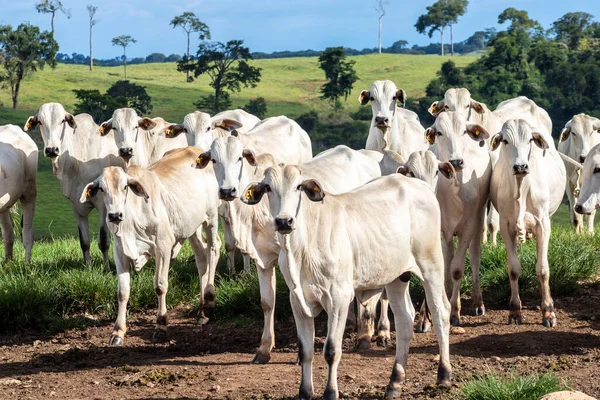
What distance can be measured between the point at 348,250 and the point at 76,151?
7.08 meters

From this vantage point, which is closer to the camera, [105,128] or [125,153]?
[125,153]

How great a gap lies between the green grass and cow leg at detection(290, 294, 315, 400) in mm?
1138

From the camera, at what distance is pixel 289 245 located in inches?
279

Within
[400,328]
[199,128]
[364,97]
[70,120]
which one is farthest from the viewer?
[70,120]

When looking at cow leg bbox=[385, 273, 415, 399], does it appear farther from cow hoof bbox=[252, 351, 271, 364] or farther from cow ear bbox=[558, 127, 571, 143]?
cow ear bbox=[558, 127, 571, 143]

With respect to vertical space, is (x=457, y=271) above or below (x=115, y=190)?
below

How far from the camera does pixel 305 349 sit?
7102 mm

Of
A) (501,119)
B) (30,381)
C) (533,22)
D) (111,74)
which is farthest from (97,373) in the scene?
(533,22)

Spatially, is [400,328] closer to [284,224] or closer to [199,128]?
[284,224]

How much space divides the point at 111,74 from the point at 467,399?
79.6 meters

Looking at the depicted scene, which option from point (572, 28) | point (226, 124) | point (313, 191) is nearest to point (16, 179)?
point (226, 124)

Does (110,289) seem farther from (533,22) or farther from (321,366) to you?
(533,22)

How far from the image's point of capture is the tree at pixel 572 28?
78500 mm

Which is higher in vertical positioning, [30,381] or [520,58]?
[520,58]
